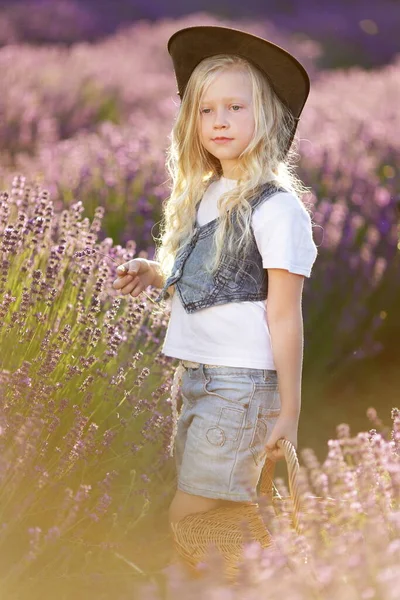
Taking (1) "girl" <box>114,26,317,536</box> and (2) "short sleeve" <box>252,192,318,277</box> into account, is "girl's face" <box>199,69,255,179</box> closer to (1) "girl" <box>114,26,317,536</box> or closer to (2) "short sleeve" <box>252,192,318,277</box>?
(1) "girl" <box>114,26,317,536</box>

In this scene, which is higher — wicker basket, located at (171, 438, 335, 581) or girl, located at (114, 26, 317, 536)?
girl, located at (114, 26, 317, 536)

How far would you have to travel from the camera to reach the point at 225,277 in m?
2.42

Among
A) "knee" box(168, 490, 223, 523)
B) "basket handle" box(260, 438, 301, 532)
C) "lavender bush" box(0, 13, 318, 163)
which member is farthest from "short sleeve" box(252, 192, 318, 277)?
"lavender bush" box(0, 13, 318, 163)

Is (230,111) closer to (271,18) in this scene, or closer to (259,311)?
(259,311)

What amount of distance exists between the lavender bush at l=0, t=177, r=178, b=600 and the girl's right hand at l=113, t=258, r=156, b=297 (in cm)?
8

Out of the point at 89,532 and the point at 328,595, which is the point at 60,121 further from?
the point at 328,595

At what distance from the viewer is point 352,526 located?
2055 millimetres

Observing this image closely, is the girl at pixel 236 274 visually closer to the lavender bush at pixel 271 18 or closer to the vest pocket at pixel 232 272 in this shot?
the vest pocket at pixel 232 272

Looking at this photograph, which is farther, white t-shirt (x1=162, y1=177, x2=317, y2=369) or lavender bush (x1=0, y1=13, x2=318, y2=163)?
lavender bush (x1=0, y1=13, x2=318, y2=163)

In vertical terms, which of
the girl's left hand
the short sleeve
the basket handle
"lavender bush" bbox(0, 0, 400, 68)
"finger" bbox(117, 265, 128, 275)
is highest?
"lavender bush" bbox(0, 0, 400, 68)

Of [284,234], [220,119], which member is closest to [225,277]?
[284,234]

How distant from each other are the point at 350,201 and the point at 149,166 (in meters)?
1.06

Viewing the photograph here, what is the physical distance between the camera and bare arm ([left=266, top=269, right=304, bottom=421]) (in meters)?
2.34

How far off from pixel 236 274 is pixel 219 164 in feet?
1.51
